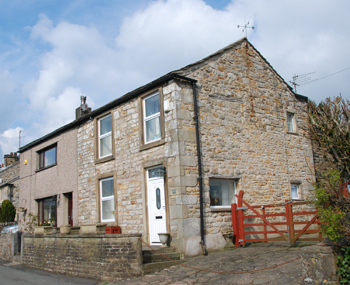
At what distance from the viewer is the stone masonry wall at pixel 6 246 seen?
1483 cm

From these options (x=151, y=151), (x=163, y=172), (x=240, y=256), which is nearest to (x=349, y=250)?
(x=240, y=256)

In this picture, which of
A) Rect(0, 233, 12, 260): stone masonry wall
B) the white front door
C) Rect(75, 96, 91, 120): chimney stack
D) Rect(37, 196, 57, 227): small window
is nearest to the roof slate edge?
Rect(75, 96, 91, 120): chimney stack

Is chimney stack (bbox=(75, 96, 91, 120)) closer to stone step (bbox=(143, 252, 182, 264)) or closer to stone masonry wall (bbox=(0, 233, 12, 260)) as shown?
stone masonry wall (bbox=(0, 233, 12, 260))

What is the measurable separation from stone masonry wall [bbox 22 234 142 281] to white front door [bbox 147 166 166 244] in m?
2.05

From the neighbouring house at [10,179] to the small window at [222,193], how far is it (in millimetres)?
20010

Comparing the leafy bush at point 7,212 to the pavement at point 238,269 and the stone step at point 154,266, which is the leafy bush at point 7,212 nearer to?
the pavement at point 238,269

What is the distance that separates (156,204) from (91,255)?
2.47 metres

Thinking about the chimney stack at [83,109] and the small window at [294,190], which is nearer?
the small window at [294,190]

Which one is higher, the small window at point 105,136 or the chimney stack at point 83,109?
the chimney stack at point 83,109

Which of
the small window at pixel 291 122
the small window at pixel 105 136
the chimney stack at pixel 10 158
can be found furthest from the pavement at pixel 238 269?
the chimney stack at pixel 10 158

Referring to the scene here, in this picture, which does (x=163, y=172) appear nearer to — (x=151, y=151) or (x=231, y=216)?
(x=151, y=151)

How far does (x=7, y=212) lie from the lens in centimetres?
2550

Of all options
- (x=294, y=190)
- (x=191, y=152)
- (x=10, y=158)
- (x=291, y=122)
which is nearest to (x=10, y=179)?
(x=10, y=158)

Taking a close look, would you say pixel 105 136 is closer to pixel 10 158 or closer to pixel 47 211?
pixel 47 211
